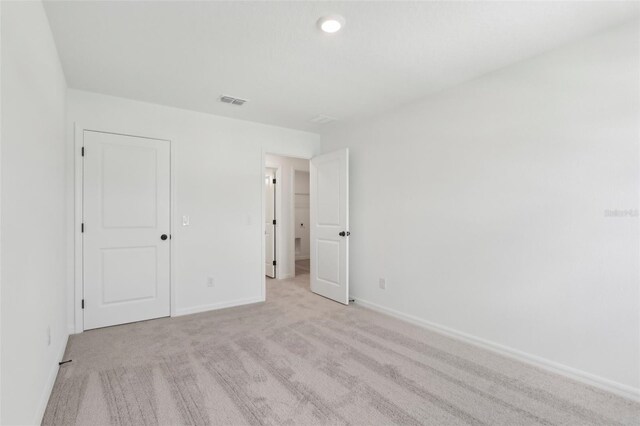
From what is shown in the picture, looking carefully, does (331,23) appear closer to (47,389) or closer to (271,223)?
(47,389)

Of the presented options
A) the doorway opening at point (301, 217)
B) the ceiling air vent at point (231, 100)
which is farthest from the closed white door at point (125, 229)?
the doorway opening at point (301, 217)

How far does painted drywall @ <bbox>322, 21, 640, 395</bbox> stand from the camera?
84.6 inches

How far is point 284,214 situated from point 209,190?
211 cm

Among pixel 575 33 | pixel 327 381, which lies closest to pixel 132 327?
pixel 327 381

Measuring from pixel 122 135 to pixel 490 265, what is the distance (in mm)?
3840

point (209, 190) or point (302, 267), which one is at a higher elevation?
point (209, 190)

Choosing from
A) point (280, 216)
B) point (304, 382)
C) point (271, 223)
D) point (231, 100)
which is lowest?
point (304, 382)

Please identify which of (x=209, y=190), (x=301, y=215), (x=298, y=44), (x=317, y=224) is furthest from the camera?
(x=301, y=215)

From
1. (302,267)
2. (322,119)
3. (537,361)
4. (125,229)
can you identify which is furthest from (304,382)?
(302,267)

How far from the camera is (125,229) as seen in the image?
11.4 feet

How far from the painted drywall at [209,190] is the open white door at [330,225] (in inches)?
27.6

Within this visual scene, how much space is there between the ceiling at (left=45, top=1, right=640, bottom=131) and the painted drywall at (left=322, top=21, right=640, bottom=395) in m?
0.31

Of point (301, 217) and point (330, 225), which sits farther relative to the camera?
point (301, 217)

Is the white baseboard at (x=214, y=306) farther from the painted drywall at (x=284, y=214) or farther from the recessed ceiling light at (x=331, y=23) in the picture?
the recessed ceiling light at (x=331, y=23)
